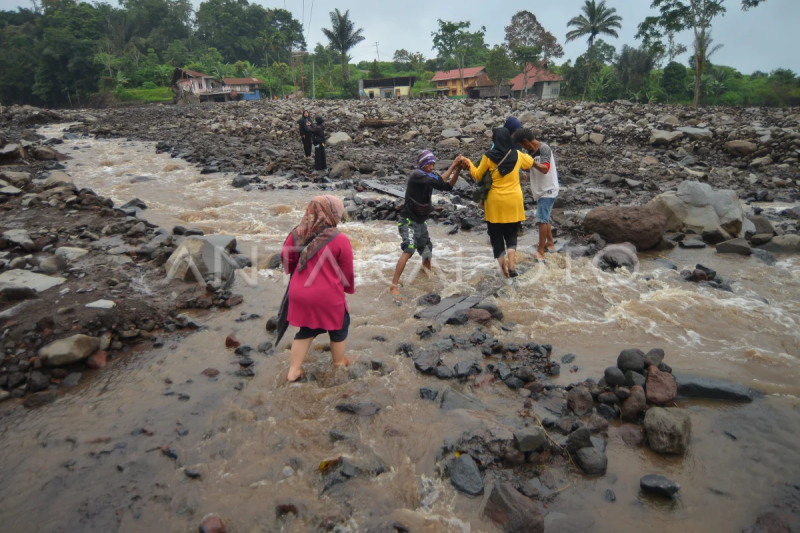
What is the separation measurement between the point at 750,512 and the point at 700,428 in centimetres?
74

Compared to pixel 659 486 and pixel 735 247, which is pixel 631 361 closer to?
pixel 659 486

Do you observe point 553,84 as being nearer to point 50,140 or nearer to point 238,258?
point 50,140

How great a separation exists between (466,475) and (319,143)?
40.2 feet

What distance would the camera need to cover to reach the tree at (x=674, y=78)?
135 feet

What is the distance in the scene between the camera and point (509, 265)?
6.24m

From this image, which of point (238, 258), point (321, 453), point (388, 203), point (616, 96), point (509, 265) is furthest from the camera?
point (616, 96)

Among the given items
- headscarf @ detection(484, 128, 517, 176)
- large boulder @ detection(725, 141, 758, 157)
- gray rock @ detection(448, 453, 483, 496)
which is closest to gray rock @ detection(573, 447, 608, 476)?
gray rock @ detection(448, 453, 483, 496)

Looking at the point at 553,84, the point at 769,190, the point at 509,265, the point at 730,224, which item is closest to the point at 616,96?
the point at 553,84

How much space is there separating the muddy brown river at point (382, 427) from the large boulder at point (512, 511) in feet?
0.23

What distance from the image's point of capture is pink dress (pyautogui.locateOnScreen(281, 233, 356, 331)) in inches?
145

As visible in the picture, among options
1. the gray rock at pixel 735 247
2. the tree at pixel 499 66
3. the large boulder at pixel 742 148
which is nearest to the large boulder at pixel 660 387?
the gray rock at pixel 735 247

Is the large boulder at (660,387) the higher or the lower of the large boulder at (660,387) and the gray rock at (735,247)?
the lower

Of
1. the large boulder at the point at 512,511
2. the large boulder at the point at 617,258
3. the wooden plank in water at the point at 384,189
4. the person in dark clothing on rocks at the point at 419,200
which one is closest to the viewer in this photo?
the large boulder at the point at 512,511

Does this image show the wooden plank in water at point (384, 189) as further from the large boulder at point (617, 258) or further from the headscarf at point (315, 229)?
the headscarf at point (315, 229)
